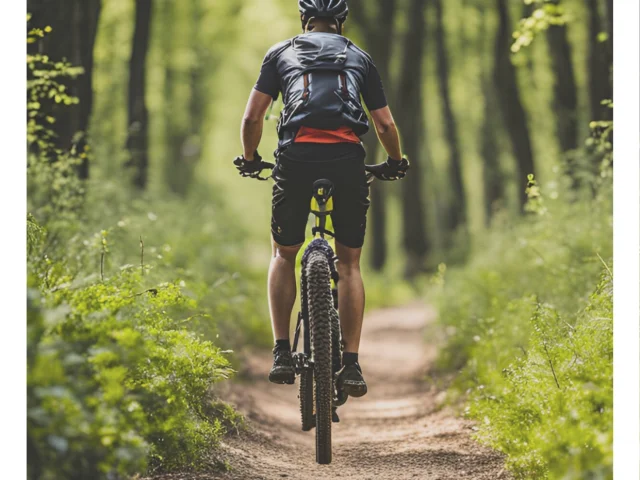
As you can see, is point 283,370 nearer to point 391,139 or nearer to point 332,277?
point 332,277

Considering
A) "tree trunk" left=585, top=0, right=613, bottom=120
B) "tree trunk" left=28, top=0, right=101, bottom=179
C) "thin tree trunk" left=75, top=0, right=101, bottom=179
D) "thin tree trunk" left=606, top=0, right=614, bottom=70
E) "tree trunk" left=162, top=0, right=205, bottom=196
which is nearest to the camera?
"tree trunk" left=28, top=0, right=101, bottom=179

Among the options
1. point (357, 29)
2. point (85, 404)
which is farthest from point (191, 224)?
point (357, 29)

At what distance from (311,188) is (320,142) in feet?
0.85

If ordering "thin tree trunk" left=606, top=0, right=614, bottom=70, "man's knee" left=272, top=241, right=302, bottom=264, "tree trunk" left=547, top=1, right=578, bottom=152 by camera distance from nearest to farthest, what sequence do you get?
"man's knee" left=272, top=241, right=302, bottom=264, "thin tree trunk" left=606, top=0, right=614, bottom=70, "tree trunk" left=547, top=1, right=578, bottom=152

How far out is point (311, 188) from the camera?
4.40 metres

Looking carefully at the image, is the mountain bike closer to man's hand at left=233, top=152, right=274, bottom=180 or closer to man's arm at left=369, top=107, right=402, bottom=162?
→ man's arm at left=369, top=107, right=402, bottom=162

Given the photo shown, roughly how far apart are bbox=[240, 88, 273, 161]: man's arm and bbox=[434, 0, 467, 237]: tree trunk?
1509 centimetres

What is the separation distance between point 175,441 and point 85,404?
0.96 metres

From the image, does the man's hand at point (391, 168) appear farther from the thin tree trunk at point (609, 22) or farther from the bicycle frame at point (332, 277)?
the thin tree trunk at point (609, 22)

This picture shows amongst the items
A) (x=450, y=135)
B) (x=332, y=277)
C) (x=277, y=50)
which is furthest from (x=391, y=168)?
(x=450, y=135)

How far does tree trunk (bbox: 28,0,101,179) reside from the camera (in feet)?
22.2
